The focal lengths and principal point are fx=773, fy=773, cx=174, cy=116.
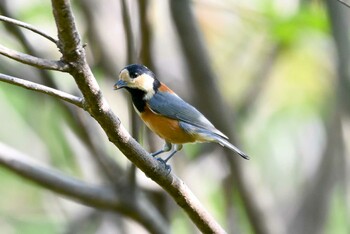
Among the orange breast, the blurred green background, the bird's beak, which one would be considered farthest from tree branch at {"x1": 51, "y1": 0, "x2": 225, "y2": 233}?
the blurred green background

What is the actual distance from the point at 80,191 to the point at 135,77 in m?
1.12

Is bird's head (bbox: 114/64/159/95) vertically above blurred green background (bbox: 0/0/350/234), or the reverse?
bird's head (bbox: 114/64/159/95)

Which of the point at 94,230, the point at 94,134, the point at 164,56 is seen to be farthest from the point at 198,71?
the point at 94,230

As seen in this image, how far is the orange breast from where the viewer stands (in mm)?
3172

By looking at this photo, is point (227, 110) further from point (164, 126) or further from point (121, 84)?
point (121, 84)

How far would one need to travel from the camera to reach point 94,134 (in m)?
4.22

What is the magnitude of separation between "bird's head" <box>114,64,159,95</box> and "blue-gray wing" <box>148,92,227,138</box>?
16 centimetres

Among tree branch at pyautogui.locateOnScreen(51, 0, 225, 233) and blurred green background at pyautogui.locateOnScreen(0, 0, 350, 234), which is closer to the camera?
tree branch at pyautogui.locateOnScreen(51, 0, 225, 233)

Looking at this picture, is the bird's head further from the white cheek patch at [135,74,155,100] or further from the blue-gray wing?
the blue-gray wing

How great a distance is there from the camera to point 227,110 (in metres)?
4.38

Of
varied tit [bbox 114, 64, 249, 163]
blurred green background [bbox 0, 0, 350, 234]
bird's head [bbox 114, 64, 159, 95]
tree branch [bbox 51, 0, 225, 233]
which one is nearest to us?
tree branch [bbox 51, 0, 225, 233]

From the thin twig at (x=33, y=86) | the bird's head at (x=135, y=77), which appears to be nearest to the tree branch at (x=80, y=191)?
the bird's head at (x=135, y=77)

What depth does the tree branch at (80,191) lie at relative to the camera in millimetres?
3688

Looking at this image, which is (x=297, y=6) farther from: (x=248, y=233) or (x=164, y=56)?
(x=248, y=233)
